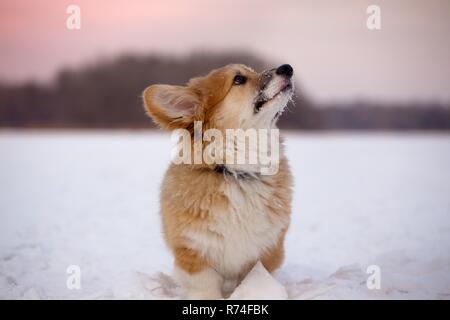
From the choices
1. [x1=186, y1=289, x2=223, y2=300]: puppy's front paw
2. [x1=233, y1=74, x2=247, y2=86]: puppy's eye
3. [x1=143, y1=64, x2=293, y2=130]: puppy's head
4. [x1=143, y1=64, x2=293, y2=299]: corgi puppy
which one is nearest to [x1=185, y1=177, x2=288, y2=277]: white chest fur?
[x1=143, y1=64, x2=293, y2=299]: corgi puppy

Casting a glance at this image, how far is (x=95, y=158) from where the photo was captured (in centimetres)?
930

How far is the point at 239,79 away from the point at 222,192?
32.5 inches

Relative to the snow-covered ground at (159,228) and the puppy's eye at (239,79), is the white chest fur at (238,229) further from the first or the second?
the puppy's eye at (239,79)

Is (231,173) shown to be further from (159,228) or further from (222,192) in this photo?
(159,228)

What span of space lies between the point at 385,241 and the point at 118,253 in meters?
2.34

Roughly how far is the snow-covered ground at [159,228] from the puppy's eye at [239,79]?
1.26m

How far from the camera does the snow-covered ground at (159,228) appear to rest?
3.48m

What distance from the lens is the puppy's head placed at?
334 cm

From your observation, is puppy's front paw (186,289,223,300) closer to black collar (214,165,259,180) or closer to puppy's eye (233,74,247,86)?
black collar (214,165,259,180)

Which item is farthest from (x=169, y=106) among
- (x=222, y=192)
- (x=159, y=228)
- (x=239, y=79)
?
(x=159, y=228)

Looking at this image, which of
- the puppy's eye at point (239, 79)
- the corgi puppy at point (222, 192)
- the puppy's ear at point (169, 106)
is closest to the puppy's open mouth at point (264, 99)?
the corgi puppy at point (222, 192)

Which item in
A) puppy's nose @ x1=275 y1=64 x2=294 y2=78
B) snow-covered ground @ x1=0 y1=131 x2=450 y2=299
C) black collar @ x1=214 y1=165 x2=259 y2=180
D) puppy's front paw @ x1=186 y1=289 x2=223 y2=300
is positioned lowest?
snow-covered ground @ x1=0 y1=131 x2=450 y2=299

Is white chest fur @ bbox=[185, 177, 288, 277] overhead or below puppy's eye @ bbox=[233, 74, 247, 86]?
below
